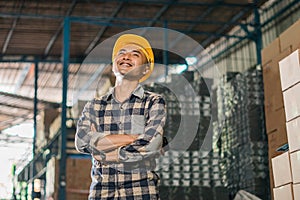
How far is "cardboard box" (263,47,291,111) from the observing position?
17.4ft

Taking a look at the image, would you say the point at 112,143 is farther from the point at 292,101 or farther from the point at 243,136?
the point at 243,136

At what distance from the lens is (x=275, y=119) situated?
210 inches

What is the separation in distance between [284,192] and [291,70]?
90 centimetres

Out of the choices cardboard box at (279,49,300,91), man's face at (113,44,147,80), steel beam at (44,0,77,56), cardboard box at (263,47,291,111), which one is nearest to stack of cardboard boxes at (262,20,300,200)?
cardboard box at (279,49,300,91)

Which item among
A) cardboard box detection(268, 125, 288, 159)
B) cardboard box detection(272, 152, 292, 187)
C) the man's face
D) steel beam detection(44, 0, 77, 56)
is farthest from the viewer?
steel beam detection(44, 0, 77, 56)

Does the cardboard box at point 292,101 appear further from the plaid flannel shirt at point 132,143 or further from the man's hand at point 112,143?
the man's hand at point 112,143

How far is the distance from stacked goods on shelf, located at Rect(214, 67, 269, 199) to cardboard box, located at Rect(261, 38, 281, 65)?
0.85 metres

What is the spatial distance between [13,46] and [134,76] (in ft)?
39.5

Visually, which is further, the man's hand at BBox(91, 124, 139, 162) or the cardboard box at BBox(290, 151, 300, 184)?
the cardboard box at BBox(290, 151, 300, 184)

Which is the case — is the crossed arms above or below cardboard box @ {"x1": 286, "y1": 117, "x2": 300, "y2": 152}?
below

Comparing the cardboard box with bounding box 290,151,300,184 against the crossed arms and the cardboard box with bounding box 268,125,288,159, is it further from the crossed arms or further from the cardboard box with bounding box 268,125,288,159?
the crossed arms

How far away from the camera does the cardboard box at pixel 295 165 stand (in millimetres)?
3668

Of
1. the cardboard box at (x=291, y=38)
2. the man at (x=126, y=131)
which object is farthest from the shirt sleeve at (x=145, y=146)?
the cardboard box at (x=291, y=38)

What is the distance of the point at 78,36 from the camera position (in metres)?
13.4
